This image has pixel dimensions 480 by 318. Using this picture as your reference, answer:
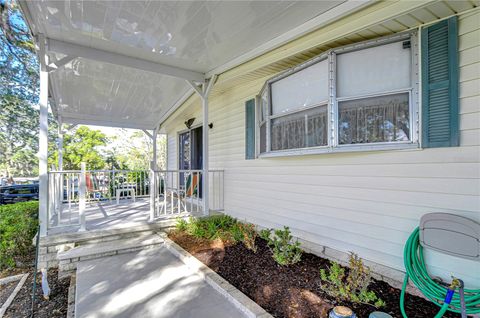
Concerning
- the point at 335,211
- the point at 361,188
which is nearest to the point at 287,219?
the point at 335,211

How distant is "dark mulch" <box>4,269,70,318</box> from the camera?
2.72 metres

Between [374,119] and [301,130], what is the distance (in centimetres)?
101

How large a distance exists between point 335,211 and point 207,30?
2978mm

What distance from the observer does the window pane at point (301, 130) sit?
3209mm

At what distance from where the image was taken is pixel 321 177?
3428 millimetres

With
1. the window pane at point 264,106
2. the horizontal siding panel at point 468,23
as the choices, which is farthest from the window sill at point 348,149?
the horizontal siding panel at point 468,23

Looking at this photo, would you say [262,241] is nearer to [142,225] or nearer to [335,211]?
[335,211]

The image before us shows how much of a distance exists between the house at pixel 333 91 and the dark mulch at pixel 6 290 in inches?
40.1

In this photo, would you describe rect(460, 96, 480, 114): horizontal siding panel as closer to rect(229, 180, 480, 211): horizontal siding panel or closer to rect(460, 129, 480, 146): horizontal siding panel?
rect(460, 129, 480, 146): horizontal siding panel

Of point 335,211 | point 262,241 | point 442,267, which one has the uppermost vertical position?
point 335,211

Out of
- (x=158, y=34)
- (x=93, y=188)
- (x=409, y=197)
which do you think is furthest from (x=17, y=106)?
(x=409, y=197)

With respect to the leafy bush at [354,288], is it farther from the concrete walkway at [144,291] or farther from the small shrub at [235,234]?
the small shrub at [235,234]

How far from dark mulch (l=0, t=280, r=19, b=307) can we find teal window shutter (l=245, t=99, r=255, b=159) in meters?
4.09

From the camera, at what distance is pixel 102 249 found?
377cm
